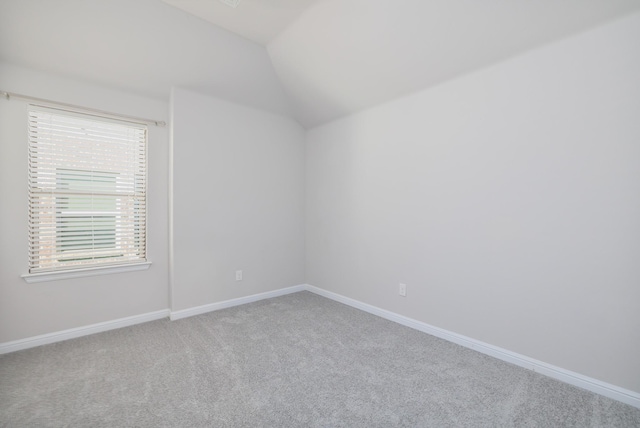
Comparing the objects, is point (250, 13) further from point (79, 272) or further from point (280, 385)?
point (280, 385)

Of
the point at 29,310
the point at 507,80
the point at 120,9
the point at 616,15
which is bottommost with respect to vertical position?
the point at 29,310

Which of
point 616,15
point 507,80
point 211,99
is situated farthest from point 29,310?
point 616,15

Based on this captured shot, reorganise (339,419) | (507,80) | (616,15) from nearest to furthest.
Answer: (339,419) < (616,15) < (507,80)

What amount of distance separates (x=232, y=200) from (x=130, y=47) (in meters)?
1.72

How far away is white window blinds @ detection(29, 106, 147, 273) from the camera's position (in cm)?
249

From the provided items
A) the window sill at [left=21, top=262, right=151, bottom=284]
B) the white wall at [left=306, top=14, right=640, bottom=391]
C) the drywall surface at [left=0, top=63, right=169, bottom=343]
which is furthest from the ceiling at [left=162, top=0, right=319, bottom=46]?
the window sill at [left=21, top=262, right=151, bottom=284]

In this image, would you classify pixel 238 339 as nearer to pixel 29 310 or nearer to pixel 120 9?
pixel 29 310

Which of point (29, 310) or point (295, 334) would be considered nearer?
point (29, 310)

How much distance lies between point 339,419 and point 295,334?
3.76 ft

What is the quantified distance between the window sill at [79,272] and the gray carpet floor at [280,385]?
0.57 metres

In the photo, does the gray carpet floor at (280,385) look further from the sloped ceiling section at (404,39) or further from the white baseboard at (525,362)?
the sloped ceiling section at (404,39)

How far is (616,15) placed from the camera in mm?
1746

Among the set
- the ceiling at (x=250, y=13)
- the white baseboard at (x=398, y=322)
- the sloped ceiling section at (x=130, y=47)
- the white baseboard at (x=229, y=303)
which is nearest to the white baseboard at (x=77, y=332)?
the white baseboard at (x=398, y=322)

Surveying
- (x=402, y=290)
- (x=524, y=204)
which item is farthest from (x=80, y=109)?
(x=524, y=204)
